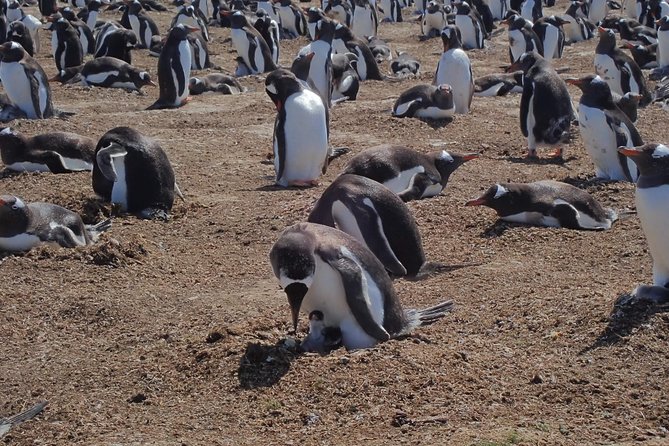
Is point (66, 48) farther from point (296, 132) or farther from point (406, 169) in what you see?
point (406, 169)

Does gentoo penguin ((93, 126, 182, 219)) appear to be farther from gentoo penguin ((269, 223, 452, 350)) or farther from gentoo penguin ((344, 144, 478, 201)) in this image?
gentoo penguin ((269, 223, 452, 350))

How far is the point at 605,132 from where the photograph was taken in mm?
9820

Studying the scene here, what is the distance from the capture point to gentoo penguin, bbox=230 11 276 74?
1938cm

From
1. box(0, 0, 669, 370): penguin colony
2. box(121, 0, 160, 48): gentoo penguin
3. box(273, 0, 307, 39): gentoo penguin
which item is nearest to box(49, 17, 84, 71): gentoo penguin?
A: box(0, 0, 669, 370): penguin colony

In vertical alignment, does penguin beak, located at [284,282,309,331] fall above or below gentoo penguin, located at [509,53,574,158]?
above

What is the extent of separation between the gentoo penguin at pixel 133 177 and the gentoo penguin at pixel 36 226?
3.02ft

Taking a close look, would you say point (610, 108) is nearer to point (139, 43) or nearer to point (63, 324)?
point (63, 324)

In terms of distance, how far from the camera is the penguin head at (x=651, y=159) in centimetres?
578

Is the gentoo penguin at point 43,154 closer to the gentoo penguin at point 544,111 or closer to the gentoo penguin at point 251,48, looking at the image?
the gentoo penguin at point 544,111

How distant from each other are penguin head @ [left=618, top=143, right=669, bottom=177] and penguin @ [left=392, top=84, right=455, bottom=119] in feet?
23.4

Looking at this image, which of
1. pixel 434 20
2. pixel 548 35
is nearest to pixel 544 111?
pixel 548 35

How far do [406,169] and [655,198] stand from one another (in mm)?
3588

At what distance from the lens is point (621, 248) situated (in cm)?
750

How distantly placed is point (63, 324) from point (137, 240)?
5.51ft
